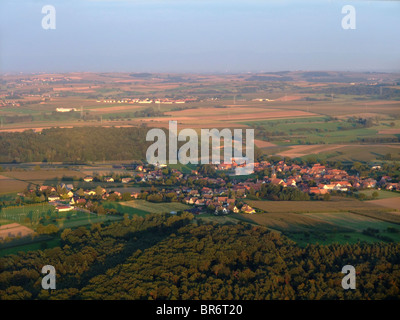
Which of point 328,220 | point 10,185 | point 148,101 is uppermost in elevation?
point 148,101

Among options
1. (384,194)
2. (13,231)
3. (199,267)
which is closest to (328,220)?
(384,194)

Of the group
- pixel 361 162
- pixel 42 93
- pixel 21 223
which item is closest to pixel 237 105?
pixel 42 93

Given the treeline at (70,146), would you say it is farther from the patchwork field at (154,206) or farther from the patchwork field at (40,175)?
the patchwork field at (154,206)

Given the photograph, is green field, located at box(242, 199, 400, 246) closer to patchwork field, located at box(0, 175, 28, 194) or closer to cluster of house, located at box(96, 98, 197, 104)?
patchwork field, located at box(0, 175, 28, 194)

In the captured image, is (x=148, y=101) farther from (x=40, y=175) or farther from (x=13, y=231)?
(x=13, y=231)

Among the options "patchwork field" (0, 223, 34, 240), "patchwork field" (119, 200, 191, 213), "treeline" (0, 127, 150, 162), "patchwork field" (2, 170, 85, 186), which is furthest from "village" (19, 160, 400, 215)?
"treeline" (0, 127, 150, 162)

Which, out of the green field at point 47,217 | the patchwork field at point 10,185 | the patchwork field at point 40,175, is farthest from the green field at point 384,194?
the patchwork field at point 10,185
